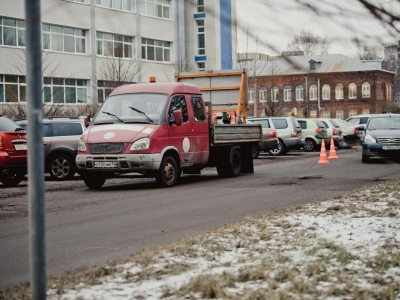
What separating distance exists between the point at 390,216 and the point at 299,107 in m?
6.44

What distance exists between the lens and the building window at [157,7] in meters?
3.24

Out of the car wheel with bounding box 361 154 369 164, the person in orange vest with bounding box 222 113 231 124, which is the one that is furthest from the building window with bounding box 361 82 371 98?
the car wheel with bounding box 361 154 369 164

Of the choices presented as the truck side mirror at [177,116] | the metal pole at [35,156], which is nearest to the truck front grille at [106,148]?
the truck side mirror at [177,116]

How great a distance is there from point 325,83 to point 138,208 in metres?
9.42

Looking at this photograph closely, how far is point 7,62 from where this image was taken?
1329 inches

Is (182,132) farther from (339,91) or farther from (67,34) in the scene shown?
(339,91)

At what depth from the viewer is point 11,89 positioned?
3753cm

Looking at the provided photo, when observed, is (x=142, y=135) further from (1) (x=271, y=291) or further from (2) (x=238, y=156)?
(1) (x=271, y=291)

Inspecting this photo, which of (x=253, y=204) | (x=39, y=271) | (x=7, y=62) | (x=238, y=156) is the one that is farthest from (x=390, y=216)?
(x=7, y=62)

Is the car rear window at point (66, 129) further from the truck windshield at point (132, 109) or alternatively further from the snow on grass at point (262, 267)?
the snow on grass at point (262, 267)

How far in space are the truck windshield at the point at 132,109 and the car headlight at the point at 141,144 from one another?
0.63 meters

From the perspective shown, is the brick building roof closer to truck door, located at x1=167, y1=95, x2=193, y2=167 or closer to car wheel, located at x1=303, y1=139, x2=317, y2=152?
truck door, located at x1=167, y1=95, x2=193, y2=167

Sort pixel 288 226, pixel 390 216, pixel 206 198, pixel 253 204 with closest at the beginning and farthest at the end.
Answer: pixel 288 226 → pixel 390 216 → pixel 253 204 → pixel 206 198

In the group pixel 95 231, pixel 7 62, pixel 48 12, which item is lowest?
pixel 95 231
